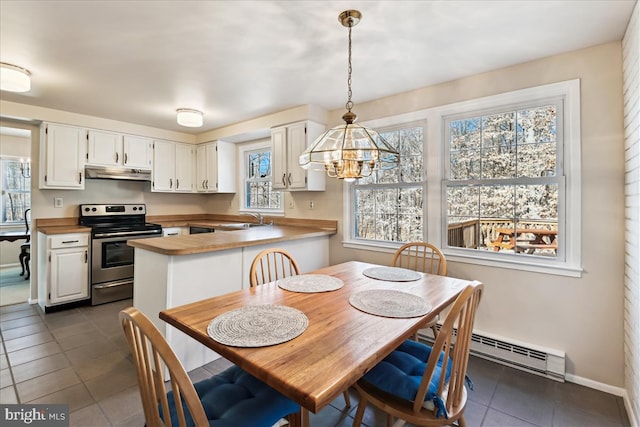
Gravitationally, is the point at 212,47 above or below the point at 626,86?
above

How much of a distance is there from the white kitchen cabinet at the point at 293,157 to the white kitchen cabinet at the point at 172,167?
1.83 meters

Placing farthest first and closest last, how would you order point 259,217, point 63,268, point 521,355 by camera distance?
point 259,217, point 63,268, point 521,355

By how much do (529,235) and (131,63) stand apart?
341cm

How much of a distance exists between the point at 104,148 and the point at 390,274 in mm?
3962

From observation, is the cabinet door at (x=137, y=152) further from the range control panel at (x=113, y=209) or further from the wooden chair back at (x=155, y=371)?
the wooden chair back at (x=155, y=371)

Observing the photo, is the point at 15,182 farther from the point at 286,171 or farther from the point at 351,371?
the point at 351,371

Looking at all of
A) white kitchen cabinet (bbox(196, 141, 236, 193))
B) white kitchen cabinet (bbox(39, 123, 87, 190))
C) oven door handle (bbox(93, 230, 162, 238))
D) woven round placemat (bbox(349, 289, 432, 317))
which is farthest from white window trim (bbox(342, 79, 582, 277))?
white kitchen cabinet (bbox(39, 123, 87, 190))

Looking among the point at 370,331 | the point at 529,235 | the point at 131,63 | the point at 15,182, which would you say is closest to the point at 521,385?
the point at 529,235

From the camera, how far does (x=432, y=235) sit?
284 centimetres

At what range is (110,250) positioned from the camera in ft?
12.2

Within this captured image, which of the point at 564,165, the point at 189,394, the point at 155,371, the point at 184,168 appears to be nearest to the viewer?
the point at 189,394

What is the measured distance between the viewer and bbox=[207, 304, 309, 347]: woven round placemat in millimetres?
1114

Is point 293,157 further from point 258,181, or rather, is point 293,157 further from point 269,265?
point 269,265

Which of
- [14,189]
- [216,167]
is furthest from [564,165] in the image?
[14,189]
